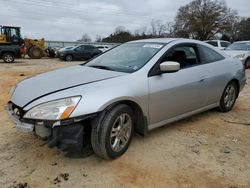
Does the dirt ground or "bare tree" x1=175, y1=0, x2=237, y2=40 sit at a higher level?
"bare tree" x1=175, y1=0, x2=237, y2=40

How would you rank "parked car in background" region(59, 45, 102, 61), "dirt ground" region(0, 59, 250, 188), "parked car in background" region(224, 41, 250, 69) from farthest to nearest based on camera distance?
"parked car in background" region(59, 45, 102, 61)
"parked car in background" region(224, 41, 250, 69)
"dirt ground" region(0, 59, 250, 188)

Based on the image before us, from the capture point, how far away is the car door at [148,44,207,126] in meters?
3.25

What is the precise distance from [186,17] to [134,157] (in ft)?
151

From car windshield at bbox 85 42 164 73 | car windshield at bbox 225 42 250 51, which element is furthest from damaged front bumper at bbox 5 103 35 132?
car windshield at bbox 225 42 250 51

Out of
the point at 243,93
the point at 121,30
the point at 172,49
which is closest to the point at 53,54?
the point at 243,93

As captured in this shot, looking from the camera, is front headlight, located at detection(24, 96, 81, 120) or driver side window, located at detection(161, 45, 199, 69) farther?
driver side window, located at detection(161, 45, 199, 69)

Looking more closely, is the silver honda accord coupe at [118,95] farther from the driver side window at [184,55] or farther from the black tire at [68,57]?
the black tire at [68,57]

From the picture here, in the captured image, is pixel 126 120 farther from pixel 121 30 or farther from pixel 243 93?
pixel 121 30

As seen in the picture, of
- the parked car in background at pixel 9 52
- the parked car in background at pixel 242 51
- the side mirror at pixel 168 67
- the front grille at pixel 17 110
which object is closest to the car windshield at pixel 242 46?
the parked car in background at pixel 242 51

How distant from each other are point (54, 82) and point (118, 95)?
2.71 ft

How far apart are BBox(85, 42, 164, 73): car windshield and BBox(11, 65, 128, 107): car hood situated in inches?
8.6

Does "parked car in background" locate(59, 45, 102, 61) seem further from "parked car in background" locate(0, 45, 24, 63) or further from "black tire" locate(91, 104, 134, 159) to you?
"black tire" locate(91, 104, 134, 159)

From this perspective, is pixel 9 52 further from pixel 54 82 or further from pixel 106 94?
pixel 106 94

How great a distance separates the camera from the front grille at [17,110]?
2.69 metres
